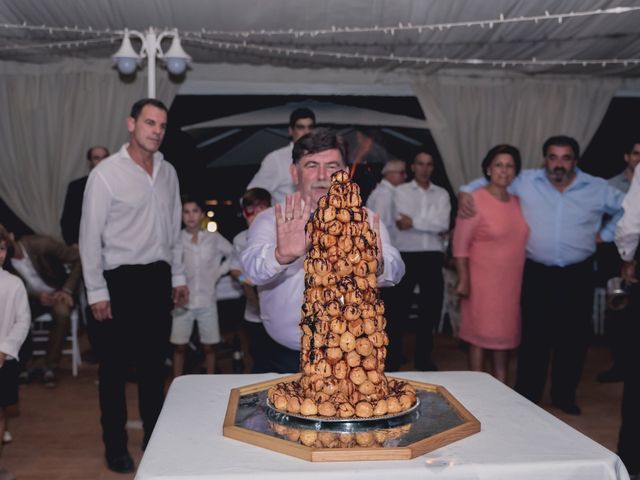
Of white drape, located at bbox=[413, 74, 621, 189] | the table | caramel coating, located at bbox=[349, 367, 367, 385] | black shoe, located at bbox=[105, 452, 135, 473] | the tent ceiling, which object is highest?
the tent ceiling

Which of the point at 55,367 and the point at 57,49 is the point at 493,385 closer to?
the point at 55,367

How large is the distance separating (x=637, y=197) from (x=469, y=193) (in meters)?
1.17

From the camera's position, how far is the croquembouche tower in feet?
5.19

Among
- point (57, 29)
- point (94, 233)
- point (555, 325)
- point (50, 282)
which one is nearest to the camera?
point (94, 233)

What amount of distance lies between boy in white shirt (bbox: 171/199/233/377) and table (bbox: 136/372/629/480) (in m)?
3.19

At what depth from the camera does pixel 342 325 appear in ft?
5.26

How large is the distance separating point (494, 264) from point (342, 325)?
271cm

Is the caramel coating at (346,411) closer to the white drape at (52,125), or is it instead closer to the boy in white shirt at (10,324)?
the boy in white shirt at (10,324)

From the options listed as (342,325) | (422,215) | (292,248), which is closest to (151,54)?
(422,215)

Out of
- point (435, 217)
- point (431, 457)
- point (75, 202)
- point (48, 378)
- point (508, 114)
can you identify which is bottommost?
point (48, 378)

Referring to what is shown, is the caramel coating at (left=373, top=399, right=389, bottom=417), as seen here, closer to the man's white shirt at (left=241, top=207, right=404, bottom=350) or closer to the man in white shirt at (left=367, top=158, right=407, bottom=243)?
the man's white shirt at (left=241, top=207, right=404, bottom=350)

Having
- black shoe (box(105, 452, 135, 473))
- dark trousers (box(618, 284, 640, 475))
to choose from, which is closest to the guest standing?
black shoe (box(105, 452, 135, 473))

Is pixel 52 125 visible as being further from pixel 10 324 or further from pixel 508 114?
pixel 508 114

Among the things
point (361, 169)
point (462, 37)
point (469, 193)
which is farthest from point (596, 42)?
point (361, 169)
